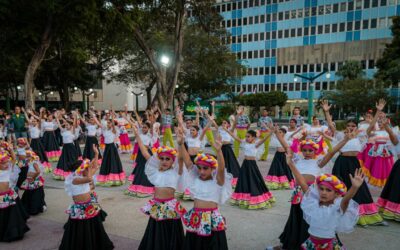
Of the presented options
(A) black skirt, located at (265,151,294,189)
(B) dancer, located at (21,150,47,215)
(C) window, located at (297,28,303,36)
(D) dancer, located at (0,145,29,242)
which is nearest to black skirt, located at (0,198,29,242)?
(D) dancer, located at (0,145,29,242)

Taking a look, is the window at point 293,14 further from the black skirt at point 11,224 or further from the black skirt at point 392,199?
the black skirt at point 11,224

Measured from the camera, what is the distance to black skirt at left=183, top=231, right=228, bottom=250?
400cm

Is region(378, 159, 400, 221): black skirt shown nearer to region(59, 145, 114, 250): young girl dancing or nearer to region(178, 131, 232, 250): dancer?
region(178, 131, 232, 250): dancer

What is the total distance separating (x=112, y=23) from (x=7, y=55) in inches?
317

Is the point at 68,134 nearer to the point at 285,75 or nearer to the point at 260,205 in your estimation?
the point at 260,205

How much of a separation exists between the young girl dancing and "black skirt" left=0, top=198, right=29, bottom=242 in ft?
4.87

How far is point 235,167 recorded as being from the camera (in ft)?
31.4

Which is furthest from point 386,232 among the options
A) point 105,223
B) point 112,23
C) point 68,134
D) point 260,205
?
point 112,23

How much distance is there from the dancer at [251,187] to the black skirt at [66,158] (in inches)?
244

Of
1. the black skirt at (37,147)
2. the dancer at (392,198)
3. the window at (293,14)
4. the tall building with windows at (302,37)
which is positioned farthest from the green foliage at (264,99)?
the dancer at (392,198)

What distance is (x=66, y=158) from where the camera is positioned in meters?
10.5

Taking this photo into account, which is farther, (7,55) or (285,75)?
(285,75)

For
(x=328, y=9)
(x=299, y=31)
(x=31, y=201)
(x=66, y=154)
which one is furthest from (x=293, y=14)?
(x=31, y=201)

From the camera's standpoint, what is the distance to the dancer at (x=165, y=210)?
171 inches
